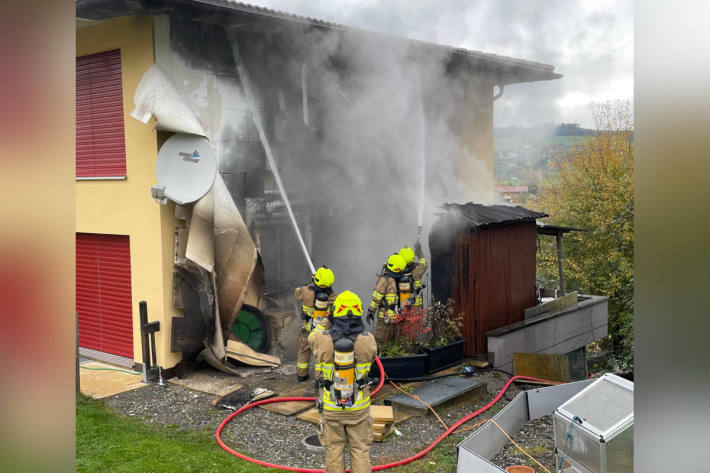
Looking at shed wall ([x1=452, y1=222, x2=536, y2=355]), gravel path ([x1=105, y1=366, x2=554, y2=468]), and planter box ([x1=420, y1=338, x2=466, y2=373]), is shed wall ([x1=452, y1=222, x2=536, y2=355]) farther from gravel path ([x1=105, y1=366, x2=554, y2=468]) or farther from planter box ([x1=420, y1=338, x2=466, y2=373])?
gravel path ([x1=105, y1=366, x2=554, y2=468])

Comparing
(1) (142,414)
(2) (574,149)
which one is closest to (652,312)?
(1) (142,414)

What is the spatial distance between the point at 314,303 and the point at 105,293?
13.4 ft

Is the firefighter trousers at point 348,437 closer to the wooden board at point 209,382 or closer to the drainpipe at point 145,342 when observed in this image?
the wooden board at point 209,382

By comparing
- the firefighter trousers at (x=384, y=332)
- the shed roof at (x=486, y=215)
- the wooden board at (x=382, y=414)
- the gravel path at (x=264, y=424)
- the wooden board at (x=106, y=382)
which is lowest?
the gravel path at (x=264, y=424)

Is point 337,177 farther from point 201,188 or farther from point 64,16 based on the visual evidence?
point 64,16

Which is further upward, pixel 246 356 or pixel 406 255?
pixel 406 255

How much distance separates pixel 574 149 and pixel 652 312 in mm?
30589

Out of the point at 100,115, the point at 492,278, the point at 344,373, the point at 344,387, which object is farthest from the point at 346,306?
A: the point at 100,115

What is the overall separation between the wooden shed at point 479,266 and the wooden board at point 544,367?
974mm

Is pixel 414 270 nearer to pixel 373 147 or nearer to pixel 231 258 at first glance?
pixel 231 258

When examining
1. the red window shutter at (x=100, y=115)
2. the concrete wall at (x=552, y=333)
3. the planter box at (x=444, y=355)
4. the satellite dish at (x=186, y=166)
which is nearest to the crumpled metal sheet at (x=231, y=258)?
the satellite dish at (x=186, y=166)

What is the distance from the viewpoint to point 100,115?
10344mm

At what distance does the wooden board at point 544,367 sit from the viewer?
31.8ft

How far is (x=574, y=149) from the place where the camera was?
2961 cm
